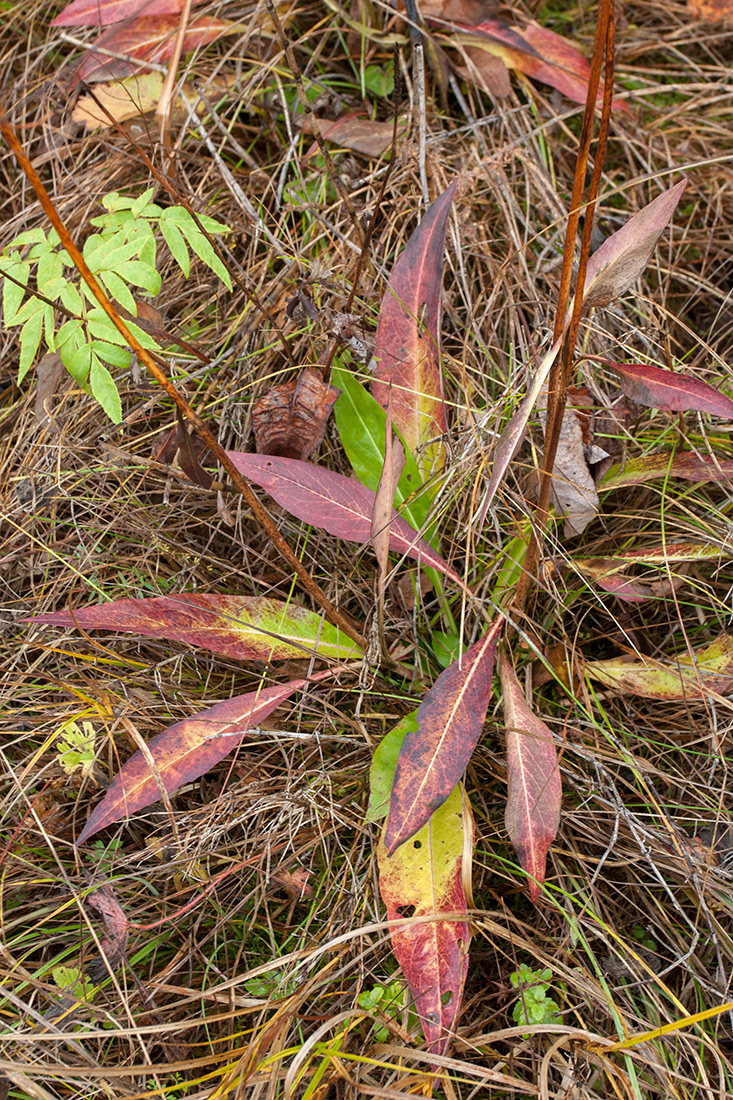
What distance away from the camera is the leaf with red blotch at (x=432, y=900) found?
1.09 meters

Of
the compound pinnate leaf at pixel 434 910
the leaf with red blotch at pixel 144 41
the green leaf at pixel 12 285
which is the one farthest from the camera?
the leaf with red blotch at pixel 144 41

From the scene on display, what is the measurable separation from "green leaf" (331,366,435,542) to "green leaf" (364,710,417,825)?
413mm

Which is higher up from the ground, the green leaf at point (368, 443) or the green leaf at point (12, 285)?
the green leaf at point (12, 285)

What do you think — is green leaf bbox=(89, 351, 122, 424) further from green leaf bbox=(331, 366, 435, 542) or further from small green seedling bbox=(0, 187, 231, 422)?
green leaf bbox=(331, 366, 435, 542)

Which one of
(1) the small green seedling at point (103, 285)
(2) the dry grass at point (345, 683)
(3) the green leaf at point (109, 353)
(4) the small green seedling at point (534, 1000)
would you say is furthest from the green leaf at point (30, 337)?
(4) the small green seedling at point (534, 1000)

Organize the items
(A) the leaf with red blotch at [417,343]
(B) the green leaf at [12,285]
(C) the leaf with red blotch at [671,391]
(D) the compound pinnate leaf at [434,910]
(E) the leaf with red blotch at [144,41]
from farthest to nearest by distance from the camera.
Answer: (E) the leaf with red blotch at [144,41], (A) the leaf with red blotch at [417,343], (B) the green leaf at [12,285], (C) the leaf with red blotch at [671,391], (D) the compound pinnate leaf at [434,910]

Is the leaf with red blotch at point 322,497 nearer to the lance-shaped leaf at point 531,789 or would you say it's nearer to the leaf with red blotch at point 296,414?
the leaf with red blotch at point 296,414

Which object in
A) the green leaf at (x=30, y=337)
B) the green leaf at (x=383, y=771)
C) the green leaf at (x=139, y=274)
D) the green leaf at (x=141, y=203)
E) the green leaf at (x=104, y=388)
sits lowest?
the green leaf at (x=383, y=771)

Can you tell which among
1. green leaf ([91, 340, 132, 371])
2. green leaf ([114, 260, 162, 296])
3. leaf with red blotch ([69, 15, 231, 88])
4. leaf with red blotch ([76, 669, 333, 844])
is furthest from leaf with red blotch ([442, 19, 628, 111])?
leaf with red blotch ([76, 669, 333, 844])

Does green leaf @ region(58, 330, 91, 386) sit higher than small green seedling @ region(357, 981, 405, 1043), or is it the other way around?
green leaf @ region(58, 330, 91, 386)

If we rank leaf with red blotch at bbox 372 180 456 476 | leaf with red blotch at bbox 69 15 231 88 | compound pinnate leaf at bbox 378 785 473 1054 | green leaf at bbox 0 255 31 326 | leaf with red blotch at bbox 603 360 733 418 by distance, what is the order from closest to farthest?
compound pinnate leaf at bbox 378 785 473 1054, leaf with red blotch at bbox 603 360 733 418, green leaf at bbox 0 255 31 326, leaf with red blotch at bbox 372 180 456 476, leaf with red blotch at bbox 69 15 231 88

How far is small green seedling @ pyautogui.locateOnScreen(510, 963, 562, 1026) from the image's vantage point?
1.15 metres

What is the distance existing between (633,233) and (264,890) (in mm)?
1204

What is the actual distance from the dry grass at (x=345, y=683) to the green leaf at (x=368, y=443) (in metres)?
0.09
